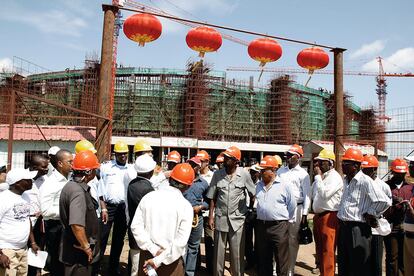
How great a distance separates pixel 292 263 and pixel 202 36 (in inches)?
192

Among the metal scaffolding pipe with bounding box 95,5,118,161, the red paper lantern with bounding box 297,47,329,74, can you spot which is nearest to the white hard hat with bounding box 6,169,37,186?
the metal scaffolding pipe with bounding box 95,5,118,161

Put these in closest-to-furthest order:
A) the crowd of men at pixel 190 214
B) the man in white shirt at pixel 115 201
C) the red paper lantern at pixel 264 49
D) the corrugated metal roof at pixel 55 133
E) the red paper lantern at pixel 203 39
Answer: the crowd of men at pixel 190 214
the man in white shirt at pixel 115 201
the red paper lantern at pixel 203 39
the red paper lantern at pixel 264 49
the corrugated metal roof at pixel 55 133

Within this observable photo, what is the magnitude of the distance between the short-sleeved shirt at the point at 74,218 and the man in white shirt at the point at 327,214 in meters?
3.14

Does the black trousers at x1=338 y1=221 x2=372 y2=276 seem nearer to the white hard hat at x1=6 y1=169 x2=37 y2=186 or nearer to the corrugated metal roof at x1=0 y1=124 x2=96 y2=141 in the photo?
the white hard hat at x1=6 y1=169 x2=37 y2=186

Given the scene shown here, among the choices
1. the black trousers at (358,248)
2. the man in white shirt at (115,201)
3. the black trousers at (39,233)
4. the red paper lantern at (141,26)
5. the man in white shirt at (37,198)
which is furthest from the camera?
the red paper lantern at (141,26)

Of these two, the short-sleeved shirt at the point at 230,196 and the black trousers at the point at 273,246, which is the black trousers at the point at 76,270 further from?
the black trousers at the point at 273,246

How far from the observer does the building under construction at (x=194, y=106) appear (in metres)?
31.9

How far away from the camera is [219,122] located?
35.8 m

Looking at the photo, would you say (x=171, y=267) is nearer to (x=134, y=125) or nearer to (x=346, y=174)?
(x=346, y=174)

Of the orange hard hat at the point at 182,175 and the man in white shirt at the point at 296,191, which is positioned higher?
the orange hard hat at the point at 182,175

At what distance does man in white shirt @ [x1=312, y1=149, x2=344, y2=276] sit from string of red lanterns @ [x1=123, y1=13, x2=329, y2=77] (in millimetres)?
3887

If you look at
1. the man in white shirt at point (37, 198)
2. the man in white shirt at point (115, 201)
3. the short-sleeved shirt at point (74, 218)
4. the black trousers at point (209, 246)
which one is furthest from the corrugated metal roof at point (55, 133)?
the short-sleeved shirt at point (74, 218)

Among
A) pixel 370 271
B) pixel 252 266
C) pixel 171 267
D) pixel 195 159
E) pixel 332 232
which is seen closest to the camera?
pixel 171 267

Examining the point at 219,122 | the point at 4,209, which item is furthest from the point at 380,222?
the point at 219,122
